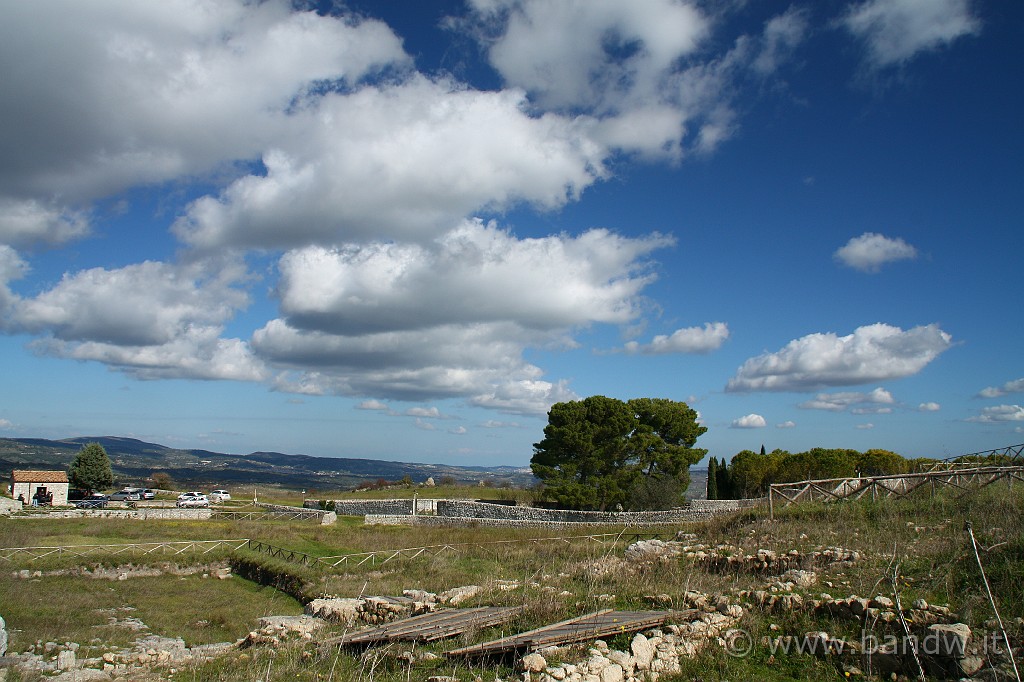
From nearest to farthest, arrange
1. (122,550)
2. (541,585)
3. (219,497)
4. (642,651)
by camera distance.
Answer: (642,651), (541,585), (122,550), (219,497)

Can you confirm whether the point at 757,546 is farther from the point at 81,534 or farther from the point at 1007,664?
the point at 81,534

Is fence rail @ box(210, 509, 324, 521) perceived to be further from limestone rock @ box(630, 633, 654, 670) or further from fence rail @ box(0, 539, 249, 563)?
limestone rock @ box(630, 633, 654, 670)

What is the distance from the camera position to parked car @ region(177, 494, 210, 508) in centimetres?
5009

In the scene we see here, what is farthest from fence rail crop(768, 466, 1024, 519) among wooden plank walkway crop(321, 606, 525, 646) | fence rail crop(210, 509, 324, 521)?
fence rail crop(210, 509, 324, 521)

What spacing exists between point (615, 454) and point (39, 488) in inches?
1968

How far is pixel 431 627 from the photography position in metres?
11.1

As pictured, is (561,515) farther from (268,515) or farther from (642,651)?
(642,651)

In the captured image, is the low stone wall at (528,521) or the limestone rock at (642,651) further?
the low stone wall at (528,521)

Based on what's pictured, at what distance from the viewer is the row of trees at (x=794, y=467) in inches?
2005

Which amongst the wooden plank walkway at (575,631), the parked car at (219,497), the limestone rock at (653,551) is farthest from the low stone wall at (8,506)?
the wooden plank walkway at (575,631)

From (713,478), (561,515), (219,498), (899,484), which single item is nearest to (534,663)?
(899,484)

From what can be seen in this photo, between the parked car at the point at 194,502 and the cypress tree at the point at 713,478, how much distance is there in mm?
43357

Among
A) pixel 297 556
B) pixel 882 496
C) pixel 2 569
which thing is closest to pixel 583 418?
pixel 297 556

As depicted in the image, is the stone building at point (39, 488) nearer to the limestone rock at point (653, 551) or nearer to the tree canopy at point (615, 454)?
the tree canopy at point (615, 454)
